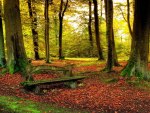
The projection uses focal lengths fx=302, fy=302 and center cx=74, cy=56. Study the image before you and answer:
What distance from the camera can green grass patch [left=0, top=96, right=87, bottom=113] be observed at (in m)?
9.42

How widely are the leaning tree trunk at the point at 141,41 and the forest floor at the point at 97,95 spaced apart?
0.76 metres

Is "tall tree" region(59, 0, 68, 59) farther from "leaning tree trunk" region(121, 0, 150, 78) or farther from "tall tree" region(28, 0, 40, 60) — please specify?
"leaning tree trunk" region(121, 0, 150, 78)

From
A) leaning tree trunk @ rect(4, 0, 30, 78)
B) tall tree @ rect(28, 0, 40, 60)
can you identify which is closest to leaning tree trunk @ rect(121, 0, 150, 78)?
leaning tree trunk @ rect(4, 0, 30, 78)

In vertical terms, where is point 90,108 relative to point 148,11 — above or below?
below

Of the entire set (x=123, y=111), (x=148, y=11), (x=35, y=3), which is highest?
(x=35, y=3)

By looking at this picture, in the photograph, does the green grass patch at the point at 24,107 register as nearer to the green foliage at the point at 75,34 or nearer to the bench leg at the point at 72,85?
the bench leg at the point at 72,85

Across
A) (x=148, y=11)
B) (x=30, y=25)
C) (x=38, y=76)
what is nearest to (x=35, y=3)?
(x=30, y=25)

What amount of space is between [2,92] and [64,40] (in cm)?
3450

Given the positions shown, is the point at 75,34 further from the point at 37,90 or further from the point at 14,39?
the point at 37,90

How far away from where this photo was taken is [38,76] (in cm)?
1673

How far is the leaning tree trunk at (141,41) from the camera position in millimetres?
15031

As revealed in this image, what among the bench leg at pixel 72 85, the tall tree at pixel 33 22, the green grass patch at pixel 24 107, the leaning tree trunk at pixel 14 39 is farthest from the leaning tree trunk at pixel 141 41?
the tall tree at pixel 33 22

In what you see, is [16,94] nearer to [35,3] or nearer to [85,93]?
[85,93]

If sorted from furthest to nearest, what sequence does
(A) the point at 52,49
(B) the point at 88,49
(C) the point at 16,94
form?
(A) the point at 52,49 → (B) the point at 88,49 → (C) the point at 16,94
